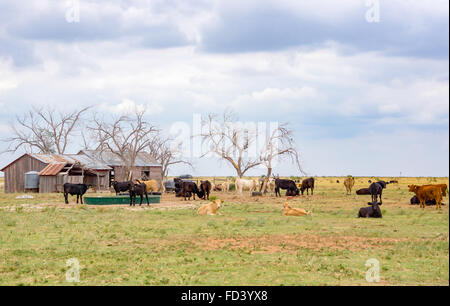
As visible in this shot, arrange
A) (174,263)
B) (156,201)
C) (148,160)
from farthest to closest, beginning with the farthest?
(148,160), (156,201), (174,263)

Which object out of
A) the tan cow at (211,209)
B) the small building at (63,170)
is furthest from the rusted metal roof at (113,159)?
the tan cow at (211,209)

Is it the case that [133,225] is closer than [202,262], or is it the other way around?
[202,262]

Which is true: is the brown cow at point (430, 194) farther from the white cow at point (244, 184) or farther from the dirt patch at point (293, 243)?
the white cow at point (244, 184)

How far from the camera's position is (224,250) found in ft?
43.1

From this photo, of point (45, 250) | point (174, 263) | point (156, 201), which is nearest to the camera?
point (174, 263)

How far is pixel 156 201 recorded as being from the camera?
32.1 metres

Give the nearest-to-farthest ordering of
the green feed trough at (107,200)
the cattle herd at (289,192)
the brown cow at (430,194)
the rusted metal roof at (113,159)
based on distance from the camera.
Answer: the cattle herd at (289,192) → the brown cow at (430,194) → the green feed trough at (107,200) → the rusted metal roof at (113,159)

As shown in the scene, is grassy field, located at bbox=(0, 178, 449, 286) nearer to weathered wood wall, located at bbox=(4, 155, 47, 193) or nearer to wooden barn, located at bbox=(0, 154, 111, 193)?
wooden barn, located at bbox=(0, 154, 111, 193)

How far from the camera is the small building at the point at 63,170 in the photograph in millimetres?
49469

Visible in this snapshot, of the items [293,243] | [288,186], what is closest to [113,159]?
[288,186]

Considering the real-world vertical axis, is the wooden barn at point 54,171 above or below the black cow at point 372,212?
above
